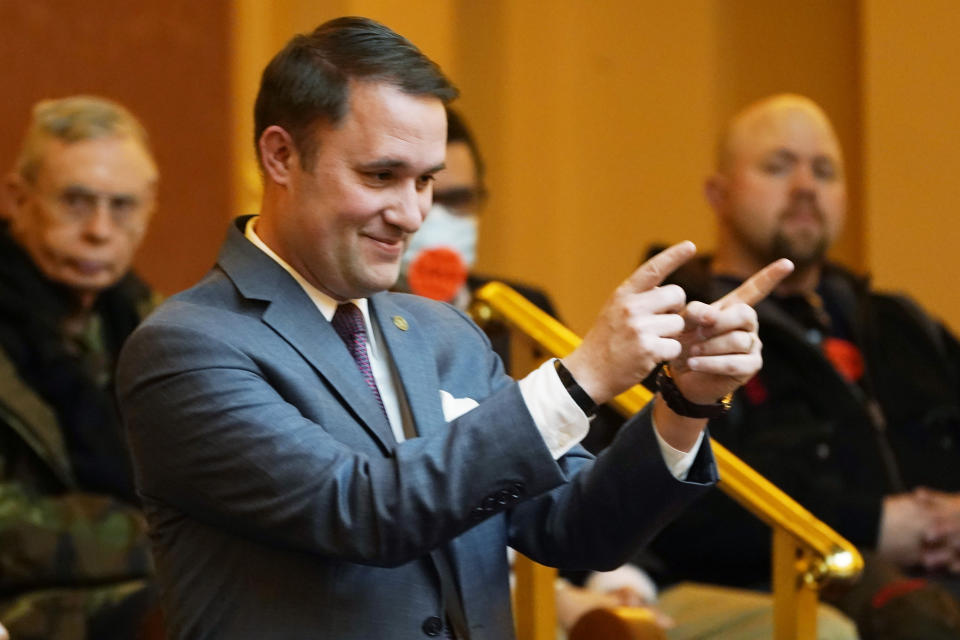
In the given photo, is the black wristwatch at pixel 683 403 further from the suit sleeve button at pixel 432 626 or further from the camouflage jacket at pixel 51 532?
the camouflage jacket at pixel 51 532

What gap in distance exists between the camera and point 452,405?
6.58 feet

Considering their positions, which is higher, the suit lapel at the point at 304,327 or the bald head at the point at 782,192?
the suit lapel at the point at 304,327

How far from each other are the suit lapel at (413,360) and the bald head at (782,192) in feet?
6.28

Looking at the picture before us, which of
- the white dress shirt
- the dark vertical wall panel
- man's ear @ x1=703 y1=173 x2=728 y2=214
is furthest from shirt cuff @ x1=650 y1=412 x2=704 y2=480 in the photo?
the dark vertical wall panel

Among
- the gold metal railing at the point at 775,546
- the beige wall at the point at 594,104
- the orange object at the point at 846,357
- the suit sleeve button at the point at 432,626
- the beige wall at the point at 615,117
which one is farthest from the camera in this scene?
the beige wall at the point at 615,117

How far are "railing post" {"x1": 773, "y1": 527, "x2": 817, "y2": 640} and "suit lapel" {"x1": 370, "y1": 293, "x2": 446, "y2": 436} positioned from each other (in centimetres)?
78

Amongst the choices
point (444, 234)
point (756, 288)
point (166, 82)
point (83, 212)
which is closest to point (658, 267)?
point (756, 288)

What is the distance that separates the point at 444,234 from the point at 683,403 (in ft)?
5.50

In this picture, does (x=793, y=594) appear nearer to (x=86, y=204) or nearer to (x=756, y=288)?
(x=756, y=288)

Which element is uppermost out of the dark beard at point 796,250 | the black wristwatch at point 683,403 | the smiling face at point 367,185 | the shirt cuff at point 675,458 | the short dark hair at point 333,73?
the short dark hair at point 333,73

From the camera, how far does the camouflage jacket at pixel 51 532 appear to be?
9.48ft

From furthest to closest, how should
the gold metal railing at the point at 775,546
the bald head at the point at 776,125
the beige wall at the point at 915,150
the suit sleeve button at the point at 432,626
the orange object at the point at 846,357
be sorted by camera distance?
the beige wall at the point at 915,150, the bald head at the point at 776,125, the orange object at the point at 846,357, the gold metal railing at the point at 775,546, the suit sleeve button at the point at 432,626

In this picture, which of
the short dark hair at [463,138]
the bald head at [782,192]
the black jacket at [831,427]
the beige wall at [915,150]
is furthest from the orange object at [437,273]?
the beige wall at [915,150]

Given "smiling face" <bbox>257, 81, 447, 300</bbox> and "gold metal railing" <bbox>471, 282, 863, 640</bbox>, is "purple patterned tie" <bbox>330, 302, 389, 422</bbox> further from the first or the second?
"gold metal railing" <bbox>471, 282, 863, 640</bbox>
